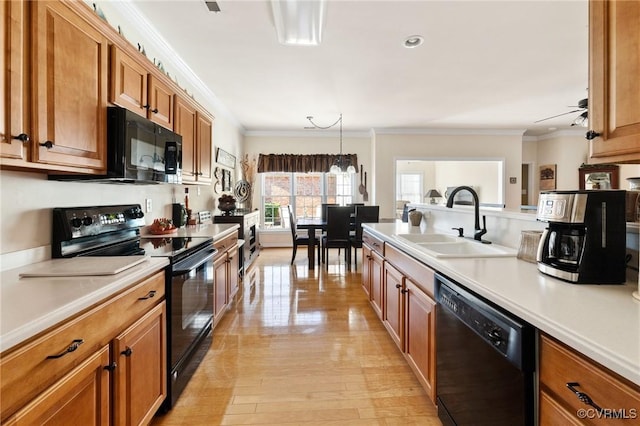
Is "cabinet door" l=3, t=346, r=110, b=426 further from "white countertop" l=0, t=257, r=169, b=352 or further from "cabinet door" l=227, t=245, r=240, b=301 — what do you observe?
"cabinet door" l=227, t=245, r=240, b=301

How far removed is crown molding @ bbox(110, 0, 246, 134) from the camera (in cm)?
222

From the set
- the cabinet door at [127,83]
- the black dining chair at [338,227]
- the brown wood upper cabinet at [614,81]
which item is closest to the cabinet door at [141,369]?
the cabinet door at [127,83]

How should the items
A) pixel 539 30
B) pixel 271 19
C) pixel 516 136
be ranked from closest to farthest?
pixel 271 19, pixel 539 30, pixel 516 136

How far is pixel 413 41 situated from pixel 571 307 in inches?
106

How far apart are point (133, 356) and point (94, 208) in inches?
38.7

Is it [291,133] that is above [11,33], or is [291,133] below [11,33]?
above

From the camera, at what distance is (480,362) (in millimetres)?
1140

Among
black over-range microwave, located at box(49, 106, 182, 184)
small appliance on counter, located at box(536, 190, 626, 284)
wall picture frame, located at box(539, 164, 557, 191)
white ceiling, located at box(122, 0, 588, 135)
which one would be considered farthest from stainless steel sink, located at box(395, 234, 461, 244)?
wall picture frame, located at box(539, 164, 557, 191)

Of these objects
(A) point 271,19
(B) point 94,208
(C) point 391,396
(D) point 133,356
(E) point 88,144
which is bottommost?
(C) point 391,396

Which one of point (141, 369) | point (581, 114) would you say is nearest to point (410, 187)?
point (581, 114)

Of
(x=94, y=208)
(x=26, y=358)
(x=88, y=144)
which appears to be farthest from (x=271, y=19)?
→ (x=26, y=358)

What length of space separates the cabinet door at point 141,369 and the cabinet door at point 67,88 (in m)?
0.79

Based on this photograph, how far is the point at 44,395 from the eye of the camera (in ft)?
2.74

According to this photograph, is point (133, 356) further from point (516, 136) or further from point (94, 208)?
point (516, 136)
